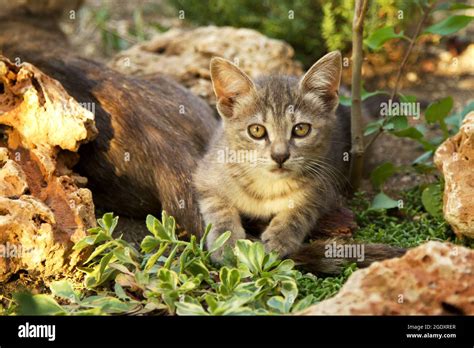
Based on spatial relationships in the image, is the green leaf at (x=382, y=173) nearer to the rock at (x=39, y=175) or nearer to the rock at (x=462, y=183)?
the rock at (x=462, y=183)

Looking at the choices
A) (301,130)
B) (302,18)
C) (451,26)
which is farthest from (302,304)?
(302,18)

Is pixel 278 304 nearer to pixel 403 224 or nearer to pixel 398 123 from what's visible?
pixel 403 224

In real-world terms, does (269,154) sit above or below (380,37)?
below

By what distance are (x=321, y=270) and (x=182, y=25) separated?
4.53 m

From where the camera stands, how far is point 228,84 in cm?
363

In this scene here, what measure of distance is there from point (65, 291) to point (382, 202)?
200 cm

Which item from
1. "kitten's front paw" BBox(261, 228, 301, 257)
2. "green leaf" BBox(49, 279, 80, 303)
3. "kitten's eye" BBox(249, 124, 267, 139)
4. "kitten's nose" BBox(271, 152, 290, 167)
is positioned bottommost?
"green leaf" BBox(49, 279, 80, 303)

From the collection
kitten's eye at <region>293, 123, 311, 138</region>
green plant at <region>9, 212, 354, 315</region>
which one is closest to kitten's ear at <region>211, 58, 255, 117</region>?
kitten's eye at <region>293, 123, 311, 138</region>

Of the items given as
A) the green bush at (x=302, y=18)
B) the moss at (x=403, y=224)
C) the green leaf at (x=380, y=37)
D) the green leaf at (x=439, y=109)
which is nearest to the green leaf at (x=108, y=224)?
the moss at (x=403, y=224)

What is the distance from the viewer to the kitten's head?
3.43 metres

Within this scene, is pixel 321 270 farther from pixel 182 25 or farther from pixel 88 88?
pixel 182 25

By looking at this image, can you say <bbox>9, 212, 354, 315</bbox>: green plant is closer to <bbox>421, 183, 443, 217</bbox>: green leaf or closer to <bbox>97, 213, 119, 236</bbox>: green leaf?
<bbox>97, 213, 119, 236</bbox>: green leaf

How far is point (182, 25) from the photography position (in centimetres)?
729

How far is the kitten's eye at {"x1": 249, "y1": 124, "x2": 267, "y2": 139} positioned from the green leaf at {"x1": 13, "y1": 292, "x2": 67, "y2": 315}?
1.31 meters
